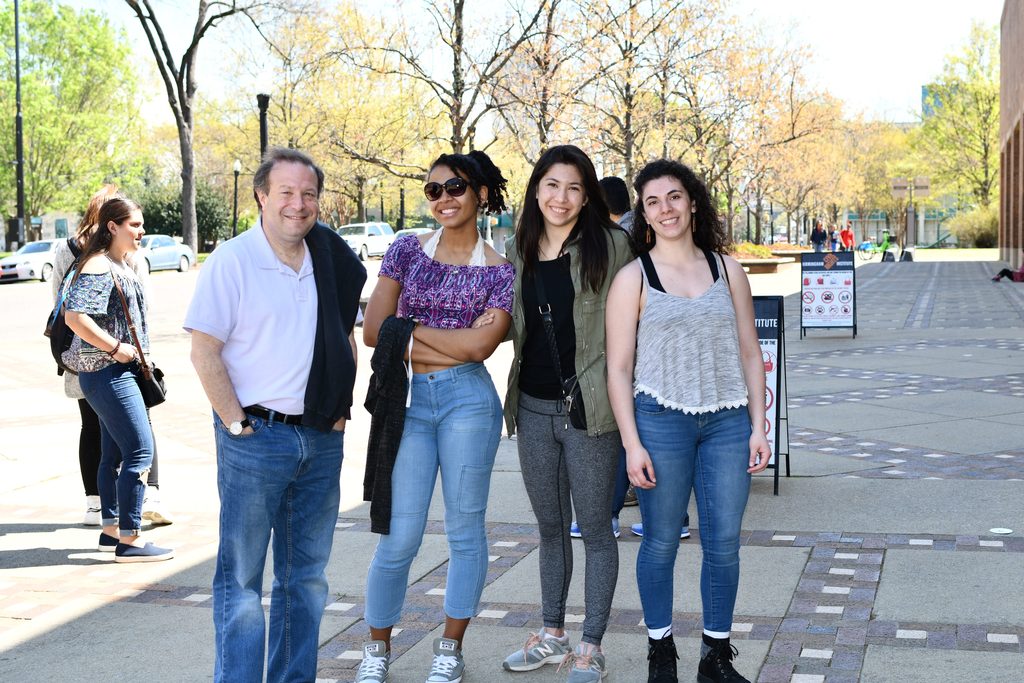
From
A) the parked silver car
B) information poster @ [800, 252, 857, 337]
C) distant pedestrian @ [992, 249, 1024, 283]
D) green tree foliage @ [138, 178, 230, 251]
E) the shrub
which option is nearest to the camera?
information poster @ [800, 252, 857, 337]

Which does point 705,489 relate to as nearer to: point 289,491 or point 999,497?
point 289,491

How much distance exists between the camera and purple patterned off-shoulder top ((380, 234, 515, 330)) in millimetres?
3932

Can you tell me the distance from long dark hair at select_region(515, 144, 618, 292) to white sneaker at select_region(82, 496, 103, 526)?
367 cm

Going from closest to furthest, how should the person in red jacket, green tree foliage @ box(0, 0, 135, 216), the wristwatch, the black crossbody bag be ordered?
the wristwatch, the black crossbody bag, green tree foliage @ box(0, 0, 135, 216), the person in red jacket

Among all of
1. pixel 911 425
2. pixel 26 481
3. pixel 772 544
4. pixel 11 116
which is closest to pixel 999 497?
pixel 772 544

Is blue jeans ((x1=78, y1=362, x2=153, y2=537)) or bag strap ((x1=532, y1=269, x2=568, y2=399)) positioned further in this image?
blue jeans ((x1=78, y1=362, x2=153, y2=537))

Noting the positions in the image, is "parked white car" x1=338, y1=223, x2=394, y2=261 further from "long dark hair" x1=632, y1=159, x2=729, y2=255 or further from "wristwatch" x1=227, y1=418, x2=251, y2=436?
"wristwatch" x1=227, y1=418, x2=251, y2=436

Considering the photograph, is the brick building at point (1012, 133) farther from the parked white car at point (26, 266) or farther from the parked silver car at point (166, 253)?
the parked white car at point (26, 266)

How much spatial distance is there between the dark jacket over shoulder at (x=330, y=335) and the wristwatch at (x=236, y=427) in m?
0.18

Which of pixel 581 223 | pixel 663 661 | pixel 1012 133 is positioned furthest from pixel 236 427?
pixel 1012 133

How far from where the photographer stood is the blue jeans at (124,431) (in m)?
5.62

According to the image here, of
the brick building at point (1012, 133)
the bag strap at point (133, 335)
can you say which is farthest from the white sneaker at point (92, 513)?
the brick building at point (1012, 133)

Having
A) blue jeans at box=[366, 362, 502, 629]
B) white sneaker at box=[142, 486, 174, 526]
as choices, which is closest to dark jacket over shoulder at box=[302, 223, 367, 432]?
blue jeans at box=[366, 362, 502, 629]

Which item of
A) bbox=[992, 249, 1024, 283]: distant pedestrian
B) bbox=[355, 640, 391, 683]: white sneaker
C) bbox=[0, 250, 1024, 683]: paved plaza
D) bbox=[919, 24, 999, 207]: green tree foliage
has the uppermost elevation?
bbox=[919, 24, 999, 207]: green tree foliage
